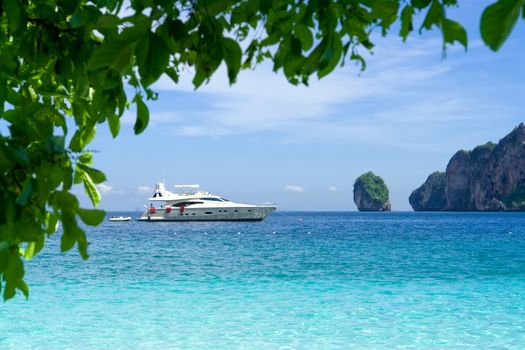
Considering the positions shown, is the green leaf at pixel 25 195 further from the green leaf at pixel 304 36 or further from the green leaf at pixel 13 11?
the green leaf at pixel 304 36

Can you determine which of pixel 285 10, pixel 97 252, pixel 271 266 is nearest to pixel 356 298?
pixel 271 266

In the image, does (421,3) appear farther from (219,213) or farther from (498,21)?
(219,213)

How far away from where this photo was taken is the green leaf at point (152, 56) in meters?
1.39

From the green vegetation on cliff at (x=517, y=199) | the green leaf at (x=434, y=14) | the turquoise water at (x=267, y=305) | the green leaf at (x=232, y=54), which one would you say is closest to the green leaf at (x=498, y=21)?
the green leaf at (x=434, y=14)

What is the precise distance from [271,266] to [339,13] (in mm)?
23309

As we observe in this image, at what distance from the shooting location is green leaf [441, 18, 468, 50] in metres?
1.38

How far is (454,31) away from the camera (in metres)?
1.38

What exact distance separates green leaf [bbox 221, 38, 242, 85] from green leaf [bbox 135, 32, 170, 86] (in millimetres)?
232

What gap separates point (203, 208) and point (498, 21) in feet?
210

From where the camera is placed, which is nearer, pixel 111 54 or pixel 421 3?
pixel 111 54

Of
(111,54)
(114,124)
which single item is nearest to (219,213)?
(114,124)

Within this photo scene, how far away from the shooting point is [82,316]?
1373 centimetres

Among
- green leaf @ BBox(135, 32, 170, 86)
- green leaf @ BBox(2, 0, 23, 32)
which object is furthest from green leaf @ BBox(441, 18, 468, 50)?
green leaf @ BBox(2, 0, 23, 32)

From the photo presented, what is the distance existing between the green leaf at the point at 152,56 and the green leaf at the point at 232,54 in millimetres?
232
